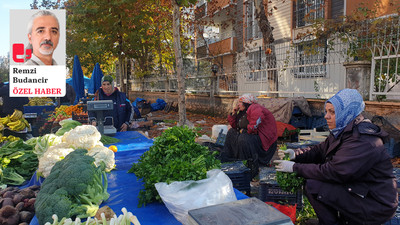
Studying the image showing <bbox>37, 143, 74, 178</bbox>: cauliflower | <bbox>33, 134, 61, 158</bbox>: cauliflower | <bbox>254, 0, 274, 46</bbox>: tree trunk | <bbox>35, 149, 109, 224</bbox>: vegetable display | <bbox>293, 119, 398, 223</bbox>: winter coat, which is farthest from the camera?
<bbox>254, 0, 274, 46</bbox>: tree trunk

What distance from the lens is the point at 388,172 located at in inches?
102

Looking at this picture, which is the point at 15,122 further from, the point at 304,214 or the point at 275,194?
the point at 304,214

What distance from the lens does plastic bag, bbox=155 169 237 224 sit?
2164 mm

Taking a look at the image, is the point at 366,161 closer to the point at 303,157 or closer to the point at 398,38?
the point at 303,157

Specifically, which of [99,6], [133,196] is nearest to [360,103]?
[133,196]

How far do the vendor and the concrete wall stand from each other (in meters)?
5.35

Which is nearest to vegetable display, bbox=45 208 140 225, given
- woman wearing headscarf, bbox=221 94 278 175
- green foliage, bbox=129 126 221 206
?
green foliage, bbox=129 126 221 206

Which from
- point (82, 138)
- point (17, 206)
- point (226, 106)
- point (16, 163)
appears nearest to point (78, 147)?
point (82, 138)

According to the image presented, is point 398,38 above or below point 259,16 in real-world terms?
below

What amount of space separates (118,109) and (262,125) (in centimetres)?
302

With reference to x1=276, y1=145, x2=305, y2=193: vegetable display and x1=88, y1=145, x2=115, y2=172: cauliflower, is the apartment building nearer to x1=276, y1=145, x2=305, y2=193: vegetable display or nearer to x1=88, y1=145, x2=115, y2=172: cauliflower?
x1=276, y1=145, x2=305, y2=193: vegetable display

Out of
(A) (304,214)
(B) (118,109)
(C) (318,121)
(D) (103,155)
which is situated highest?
(B) (118,109)

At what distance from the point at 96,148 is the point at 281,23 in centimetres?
1494

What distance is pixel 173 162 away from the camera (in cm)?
245
